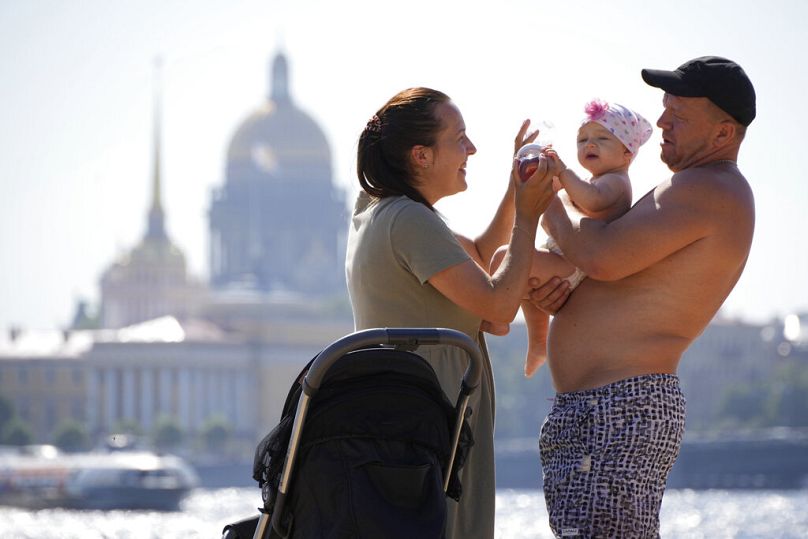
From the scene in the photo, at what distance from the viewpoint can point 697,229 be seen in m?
4.22

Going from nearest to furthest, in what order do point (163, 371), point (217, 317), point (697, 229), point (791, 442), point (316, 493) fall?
1. point (316, 493)
2. point (697, 229)
3. point (791, 442)
4. point (163, 371)
5. point (217, 317)

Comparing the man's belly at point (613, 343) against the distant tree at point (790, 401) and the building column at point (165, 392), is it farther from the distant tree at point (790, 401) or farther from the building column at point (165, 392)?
the distant tree at point (790, 401)

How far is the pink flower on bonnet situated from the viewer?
14.4 ft

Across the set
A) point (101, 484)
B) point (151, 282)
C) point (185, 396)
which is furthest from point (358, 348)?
point (151, 282)

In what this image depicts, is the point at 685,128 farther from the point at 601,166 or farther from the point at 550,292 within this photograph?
the point at 550,292

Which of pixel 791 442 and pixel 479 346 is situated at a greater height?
pixel 479 346

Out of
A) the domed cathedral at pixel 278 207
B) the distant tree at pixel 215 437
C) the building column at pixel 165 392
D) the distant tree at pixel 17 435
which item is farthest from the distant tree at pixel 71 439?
the domed cathedral at pixel 278 207

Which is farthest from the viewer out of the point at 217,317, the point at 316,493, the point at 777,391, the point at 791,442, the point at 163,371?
the point at 217,317

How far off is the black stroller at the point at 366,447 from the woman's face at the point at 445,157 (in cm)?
58

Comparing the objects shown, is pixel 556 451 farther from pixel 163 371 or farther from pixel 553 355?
pixel 163 371

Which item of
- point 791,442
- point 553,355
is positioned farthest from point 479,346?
point 791,442

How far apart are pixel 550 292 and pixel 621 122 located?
0.36 meters

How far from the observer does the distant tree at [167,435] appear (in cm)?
7131

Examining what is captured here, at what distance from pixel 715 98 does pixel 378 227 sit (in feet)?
2.27
